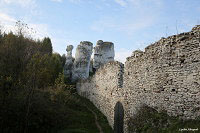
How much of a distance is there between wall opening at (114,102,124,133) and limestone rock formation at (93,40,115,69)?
71.0 ft

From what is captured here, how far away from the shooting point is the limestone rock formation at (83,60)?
108 feet

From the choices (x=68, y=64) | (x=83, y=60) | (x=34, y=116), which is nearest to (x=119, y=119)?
(x=34, y=116)

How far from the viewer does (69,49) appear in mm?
39781

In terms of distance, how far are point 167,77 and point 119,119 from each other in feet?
15.1

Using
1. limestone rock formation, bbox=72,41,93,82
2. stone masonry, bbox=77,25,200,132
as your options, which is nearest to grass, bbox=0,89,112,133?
stone masonry, bbox=77,25,200,132

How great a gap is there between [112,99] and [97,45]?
2178 centimetres

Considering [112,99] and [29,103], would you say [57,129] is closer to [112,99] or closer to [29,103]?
[29,103]

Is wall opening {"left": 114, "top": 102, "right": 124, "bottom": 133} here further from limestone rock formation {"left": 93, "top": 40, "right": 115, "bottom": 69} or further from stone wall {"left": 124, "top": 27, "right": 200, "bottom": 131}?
limestone rock formation {"left": 93, "top": 40, "right": 115, "bottom": 69}

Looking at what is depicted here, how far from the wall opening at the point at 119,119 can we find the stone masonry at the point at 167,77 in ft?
1.57

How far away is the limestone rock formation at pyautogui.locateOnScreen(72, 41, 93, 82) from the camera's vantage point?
108 ft

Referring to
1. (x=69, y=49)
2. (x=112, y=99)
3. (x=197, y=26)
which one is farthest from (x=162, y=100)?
(x=69, y=49)

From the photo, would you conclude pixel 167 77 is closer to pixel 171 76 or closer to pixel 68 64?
pixel 171 76

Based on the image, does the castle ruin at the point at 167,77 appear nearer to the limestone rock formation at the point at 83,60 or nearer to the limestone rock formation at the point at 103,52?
the limestone rock formation at the point at 103,52

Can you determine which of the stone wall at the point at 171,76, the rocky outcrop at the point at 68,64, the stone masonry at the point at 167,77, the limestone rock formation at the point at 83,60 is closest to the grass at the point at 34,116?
the stone masonry at the point at 167,77
